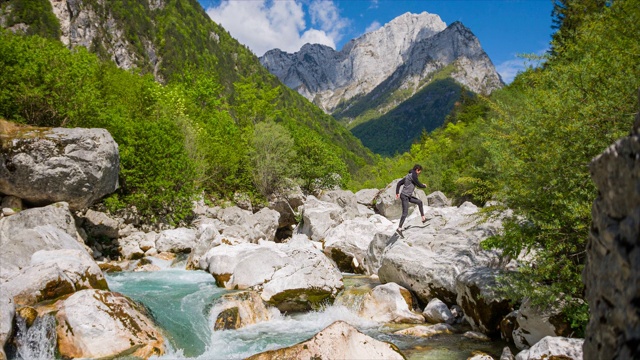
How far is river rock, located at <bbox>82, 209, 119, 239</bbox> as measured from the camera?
69.3ft

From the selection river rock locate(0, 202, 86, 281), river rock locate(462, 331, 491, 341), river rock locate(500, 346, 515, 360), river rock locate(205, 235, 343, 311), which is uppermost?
river rock locate(0, 202, 86, 281)

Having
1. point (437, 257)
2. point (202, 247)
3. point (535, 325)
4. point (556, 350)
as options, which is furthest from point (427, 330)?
point (202, 247)

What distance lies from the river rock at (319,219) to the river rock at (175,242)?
776cm

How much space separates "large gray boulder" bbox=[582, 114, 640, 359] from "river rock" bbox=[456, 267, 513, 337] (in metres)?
6.93

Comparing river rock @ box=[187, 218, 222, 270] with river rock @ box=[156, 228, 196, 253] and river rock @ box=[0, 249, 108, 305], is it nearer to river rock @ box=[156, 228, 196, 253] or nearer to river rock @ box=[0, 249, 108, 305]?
river rock @ box=[156, 228, 196, 253]

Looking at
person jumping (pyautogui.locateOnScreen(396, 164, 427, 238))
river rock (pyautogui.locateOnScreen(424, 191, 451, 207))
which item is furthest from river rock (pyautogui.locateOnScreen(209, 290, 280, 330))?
river rock (pyautogui.locateOnScreen(424, 191, 451, 207))

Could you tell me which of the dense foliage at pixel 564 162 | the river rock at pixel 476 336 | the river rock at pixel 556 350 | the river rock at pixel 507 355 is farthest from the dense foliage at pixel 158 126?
the river rock at pixel 556 350

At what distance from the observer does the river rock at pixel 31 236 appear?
480 inches

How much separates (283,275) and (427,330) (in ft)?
16.6

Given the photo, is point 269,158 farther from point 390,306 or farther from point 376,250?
point 390,306

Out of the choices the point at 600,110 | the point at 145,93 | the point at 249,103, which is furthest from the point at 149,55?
the point at 600,110

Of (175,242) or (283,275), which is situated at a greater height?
(175,242)

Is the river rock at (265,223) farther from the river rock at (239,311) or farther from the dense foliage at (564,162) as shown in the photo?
the dense foliage at (564,162)

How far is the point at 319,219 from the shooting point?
2673 centimetres
